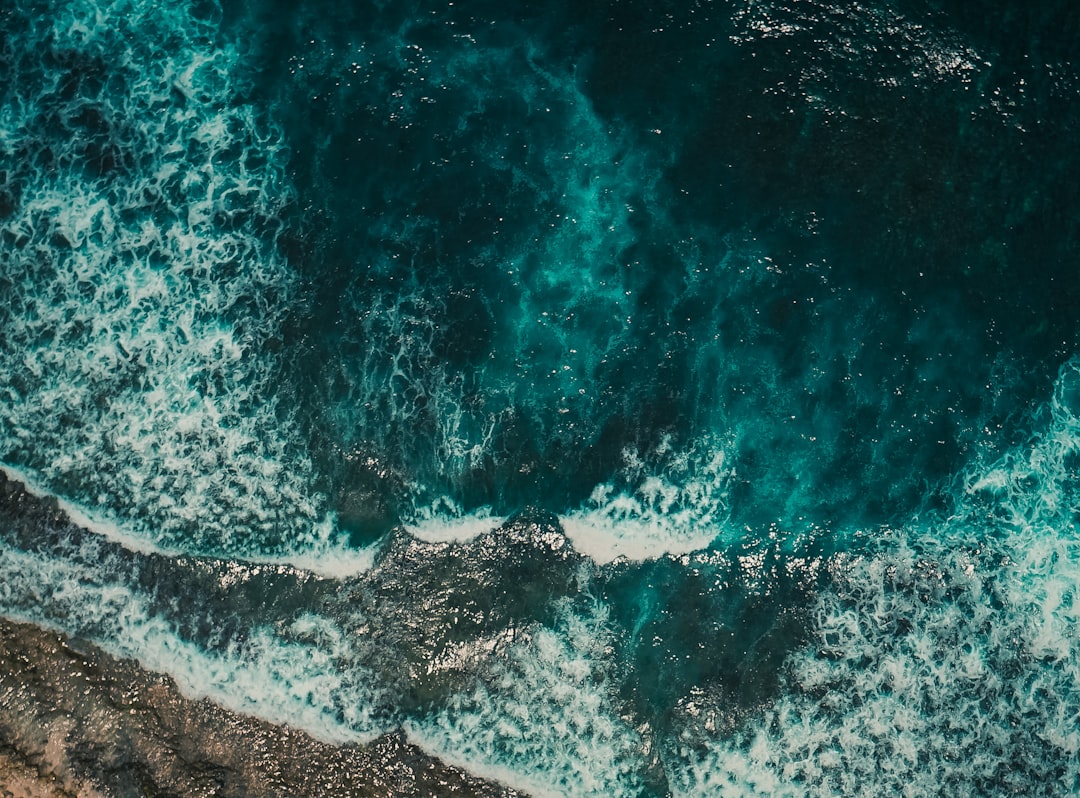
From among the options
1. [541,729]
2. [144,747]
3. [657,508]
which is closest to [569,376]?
[657,508]

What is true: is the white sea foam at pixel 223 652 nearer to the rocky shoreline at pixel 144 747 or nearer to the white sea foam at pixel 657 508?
the rocky shoreline at pixel 144 747

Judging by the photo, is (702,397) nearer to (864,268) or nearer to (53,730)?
(864,268)

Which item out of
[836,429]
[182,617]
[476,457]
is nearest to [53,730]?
[182,617]

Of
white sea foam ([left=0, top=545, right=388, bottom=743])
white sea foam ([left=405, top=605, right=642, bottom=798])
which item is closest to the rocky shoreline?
white sea foam ([left=0, top=545, right=388, bottom=743])

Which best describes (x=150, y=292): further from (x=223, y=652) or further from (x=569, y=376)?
(x=569, y=376)

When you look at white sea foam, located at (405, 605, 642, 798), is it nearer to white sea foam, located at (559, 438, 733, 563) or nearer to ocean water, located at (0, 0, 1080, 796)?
ocean water, located at (0, 0, 1080, 796)

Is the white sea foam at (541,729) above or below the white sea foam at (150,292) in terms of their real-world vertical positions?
below

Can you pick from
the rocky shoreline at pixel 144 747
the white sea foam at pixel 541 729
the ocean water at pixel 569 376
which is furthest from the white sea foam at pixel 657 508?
the rocky shoreline at pixel 144 747
